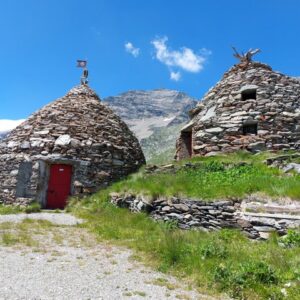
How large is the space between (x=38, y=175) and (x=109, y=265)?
8.88 m

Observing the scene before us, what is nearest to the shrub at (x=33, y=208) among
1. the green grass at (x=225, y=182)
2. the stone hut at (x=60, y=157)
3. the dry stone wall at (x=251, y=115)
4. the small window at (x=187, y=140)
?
the stone hut at (x=60, y=157)

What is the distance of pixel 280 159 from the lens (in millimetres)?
10656

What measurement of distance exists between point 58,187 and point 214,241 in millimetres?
9227

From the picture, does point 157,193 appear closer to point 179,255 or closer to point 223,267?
point 179,255

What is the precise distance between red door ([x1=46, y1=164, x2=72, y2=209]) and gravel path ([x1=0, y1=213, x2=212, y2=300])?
655cm

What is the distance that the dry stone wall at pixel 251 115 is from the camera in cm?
1331

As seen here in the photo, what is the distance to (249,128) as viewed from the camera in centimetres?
1385

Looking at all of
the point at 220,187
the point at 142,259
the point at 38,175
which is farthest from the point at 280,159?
the point at 38,175

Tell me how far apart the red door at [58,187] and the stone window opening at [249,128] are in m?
7.99

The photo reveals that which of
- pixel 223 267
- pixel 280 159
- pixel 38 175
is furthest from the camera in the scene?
pixel 38 175

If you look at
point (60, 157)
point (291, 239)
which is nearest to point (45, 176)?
point (60, 157)

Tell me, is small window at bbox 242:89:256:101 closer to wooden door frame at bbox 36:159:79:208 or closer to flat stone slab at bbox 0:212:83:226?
wooden door frame at bbox 36:159:79:208

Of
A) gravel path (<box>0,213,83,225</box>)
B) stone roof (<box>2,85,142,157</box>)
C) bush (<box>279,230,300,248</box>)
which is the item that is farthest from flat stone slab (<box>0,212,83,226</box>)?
bush (<box>279,230,300,248</box>)

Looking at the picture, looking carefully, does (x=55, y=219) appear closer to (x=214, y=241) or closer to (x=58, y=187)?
(x=58, y=187)
